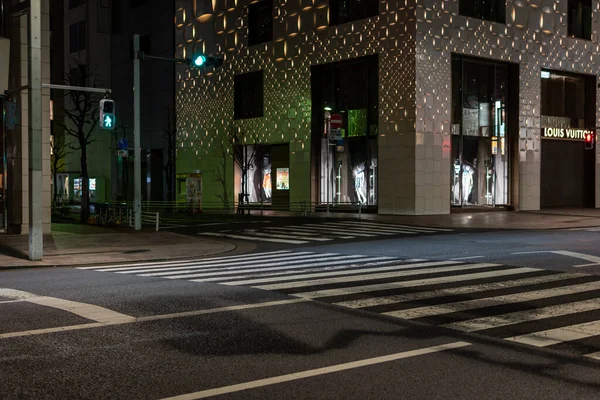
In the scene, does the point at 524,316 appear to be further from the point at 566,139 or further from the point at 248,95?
the point at 248,95

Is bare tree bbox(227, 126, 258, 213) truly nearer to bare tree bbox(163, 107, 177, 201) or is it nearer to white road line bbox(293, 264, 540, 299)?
bare tree bbox(163, 107, 177, 201)

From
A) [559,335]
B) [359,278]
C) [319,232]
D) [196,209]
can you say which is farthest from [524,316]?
[196,209]

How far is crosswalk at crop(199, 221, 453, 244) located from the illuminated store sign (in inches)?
734

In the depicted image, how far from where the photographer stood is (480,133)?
140 feet

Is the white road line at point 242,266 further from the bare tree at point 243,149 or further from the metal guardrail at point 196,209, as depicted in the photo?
the bare tree at point 243,149

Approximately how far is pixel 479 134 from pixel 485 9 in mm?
7624

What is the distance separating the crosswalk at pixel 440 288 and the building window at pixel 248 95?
32062mm

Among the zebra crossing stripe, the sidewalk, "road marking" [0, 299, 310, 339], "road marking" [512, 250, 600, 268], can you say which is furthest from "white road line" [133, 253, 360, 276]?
"road marking" [512, 250, 600, 268]

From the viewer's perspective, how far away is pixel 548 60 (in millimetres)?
44562

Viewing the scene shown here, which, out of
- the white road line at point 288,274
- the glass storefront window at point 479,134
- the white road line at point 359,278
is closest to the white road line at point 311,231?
the white road line at point 288,274

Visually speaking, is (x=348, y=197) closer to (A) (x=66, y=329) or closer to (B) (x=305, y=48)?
(B) (x=305, y=48)

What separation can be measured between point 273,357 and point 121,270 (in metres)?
9.15

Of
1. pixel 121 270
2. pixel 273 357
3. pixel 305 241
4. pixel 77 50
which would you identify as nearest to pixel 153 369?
pixel 273 357

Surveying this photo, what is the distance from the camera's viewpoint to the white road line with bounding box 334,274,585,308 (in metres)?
10.5
